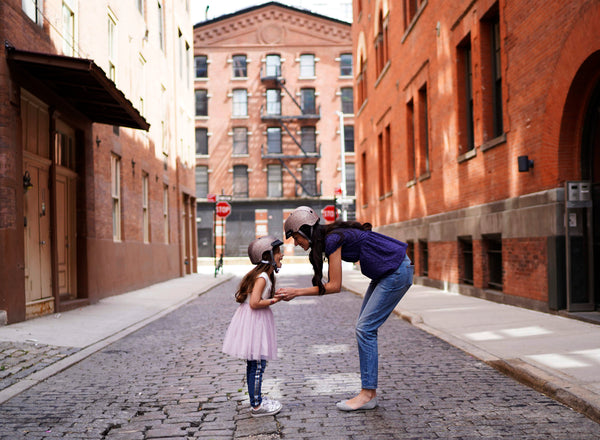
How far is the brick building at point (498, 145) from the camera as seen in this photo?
9.34 m

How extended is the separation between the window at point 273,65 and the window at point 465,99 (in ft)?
112

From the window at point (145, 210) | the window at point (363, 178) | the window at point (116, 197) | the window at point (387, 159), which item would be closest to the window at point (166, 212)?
the window at point (145, 210)

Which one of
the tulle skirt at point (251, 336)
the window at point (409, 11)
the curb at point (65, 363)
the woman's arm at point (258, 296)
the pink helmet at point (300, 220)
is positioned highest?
the window at point (409, 11)

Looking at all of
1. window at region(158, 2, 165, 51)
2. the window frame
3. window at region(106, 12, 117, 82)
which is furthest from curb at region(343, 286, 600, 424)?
the window frame

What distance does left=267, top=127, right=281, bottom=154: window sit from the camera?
4795cm

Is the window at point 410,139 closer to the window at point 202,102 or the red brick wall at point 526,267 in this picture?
the red brick wall at point 526,267

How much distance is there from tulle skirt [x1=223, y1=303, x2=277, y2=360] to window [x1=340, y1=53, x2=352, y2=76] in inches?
1767

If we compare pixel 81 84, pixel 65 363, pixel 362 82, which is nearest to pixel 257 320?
pixel 65 363

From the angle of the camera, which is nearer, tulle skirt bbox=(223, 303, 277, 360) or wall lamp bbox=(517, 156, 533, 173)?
tulle skirt bbox=(223, 303, 277, 360)

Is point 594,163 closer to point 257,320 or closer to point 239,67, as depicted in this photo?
point 257,320

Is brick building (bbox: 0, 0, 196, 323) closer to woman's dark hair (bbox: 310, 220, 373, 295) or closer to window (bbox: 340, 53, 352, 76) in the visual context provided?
woman's dark hair (bbox: 310, 220, 373, 295)

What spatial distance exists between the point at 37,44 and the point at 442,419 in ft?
32.6

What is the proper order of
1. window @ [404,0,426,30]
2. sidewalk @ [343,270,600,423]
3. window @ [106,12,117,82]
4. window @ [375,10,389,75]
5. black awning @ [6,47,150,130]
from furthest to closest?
window @ [375,10,389,75] → window @ [404,0,426,30] → window @ [106,12,117,82] → black awning @ [6,47,150,130] → sidewalk @ [343,270,600,423]

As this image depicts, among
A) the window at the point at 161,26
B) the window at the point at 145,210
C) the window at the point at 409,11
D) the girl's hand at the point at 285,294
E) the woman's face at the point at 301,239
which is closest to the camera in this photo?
the girl's hand at the point at 285,294
